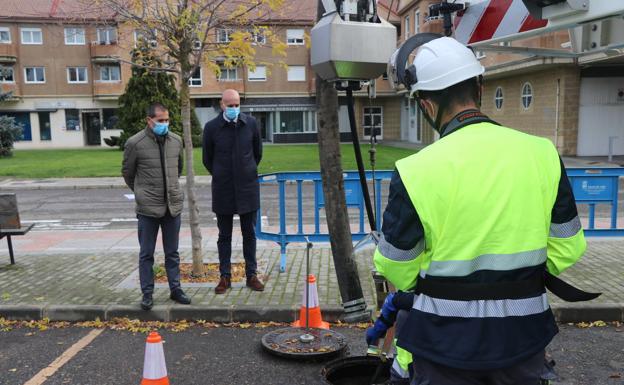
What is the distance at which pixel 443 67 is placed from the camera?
201 cm

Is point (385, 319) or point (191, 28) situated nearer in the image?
point (385, 319)

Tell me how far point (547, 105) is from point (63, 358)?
23.5 m

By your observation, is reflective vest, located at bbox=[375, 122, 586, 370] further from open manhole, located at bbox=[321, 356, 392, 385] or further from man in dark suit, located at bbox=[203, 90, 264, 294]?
man in dark suit, located at bbox=[203, 90, 264, 294]

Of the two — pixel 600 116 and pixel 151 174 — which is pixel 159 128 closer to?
pixel 151 174

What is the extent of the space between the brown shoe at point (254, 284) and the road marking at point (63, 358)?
5.22ft

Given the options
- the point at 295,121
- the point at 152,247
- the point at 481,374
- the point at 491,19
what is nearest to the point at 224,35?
the point at 152,247

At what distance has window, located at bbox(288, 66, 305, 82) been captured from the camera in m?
45.1

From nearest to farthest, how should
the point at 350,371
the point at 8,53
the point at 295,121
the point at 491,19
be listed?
1. the point at 491,19
2. the point at 350,371
3. the point at 8,53
4. the point at 295,121

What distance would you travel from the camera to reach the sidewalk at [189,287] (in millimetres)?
5551

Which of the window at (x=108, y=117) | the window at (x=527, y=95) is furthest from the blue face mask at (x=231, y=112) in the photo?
the window at (x=108, y=117)

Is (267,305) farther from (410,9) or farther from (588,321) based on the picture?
(410,9)

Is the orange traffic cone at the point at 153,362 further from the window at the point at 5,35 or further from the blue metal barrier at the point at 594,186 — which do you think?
the window at the point at 5,35

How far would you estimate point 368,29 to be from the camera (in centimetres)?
317

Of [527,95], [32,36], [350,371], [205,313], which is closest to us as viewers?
[350,371]
